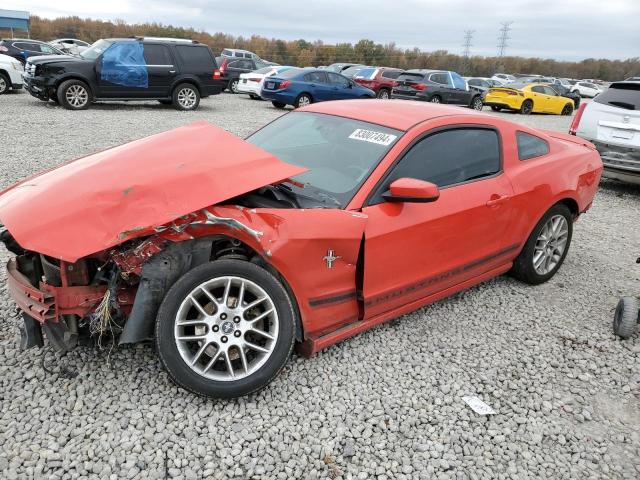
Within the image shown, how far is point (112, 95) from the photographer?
12406 mm

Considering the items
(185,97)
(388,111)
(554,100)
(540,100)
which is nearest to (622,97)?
(388,111)

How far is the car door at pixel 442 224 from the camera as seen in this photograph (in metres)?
2.97

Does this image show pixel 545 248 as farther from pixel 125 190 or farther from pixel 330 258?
pixel 125 190

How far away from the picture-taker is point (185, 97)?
1360cm

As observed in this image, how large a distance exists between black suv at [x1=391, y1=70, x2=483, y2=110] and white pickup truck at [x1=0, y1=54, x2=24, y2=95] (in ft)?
39.8

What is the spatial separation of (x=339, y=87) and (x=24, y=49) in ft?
44.7

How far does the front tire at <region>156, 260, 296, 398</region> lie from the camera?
8.01 ft

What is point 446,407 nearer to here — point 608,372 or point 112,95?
point 608,372

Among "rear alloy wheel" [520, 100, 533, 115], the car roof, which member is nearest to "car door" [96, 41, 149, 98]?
the car roof

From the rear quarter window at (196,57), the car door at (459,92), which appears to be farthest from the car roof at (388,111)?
the car door at (459,92)

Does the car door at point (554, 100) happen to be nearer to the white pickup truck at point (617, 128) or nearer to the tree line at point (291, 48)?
the white pickup truck at point (617, 128)

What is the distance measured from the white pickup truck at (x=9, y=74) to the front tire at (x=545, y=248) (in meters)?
15.2

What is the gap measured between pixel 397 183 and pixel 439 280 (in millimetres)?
909

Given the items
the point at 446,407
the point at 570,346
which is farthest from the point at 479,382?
the point at 570,346
